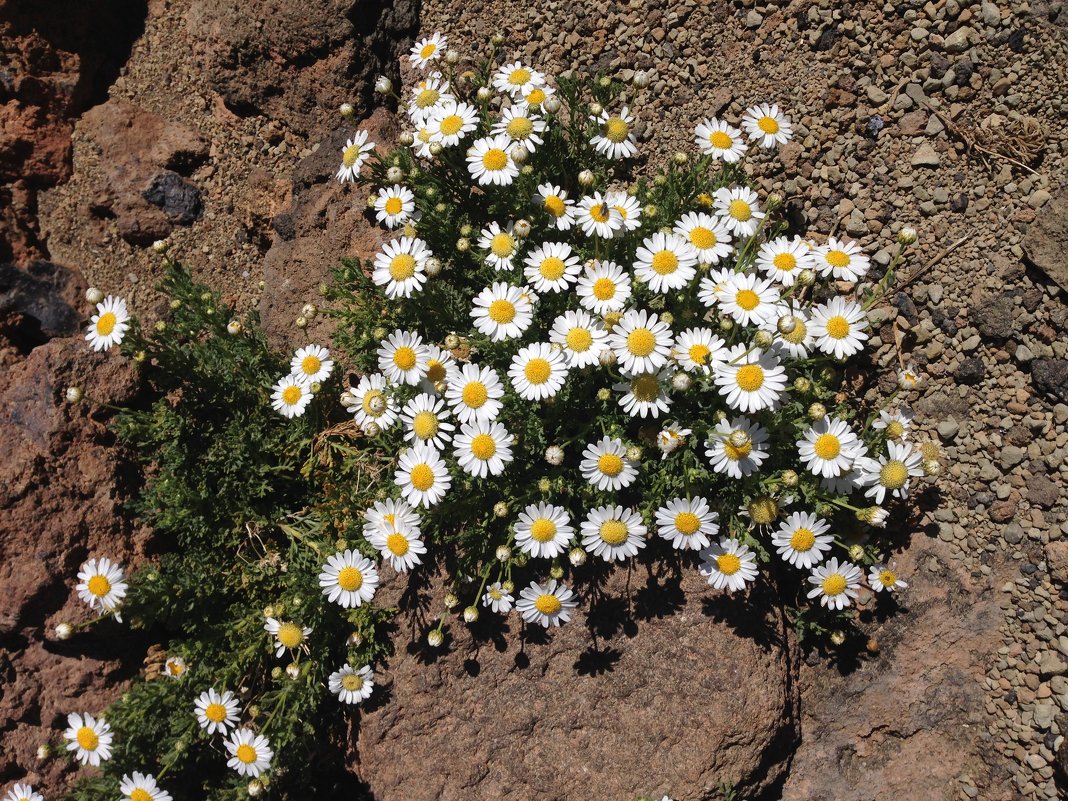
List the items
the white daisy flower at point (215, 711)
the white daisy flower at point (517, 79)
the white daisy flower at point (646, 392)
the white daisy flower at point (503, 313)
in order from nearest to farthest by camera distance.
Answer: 1. the white daisy flower at point (646, 392)
2. the white daisy flower at point (503, 313)
3. the white daisy flower at point (215, 711)
4. the white daisy flower at point (517, 79)

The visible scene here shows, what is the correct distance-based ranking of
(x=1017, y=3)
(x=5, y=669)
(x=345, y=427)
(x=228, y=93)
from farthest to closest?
(x=228, y=93)
(x=345, y=427)
(x=5, y=669)
(x=1017, y=3)

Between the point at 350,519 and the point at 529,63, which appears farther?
the point at 529,63

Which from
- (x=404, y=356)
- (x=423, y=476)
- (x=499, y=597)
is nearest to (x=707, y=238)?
(x=404, y=356)

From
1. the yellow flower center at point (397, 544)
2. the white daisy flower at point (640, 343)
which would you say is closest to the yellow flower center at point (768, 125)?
the white daisy flower at point (640, 343)

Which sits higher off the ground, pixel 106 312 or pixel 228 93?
pixel 228 93

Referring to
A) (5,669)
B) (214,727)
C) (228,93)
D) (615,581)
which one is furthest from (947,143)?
(5,669)

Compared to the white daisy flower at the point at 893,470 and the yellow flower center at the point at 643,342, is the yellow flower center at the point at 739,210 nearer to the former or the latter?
the yellow flower center at the point at 643,342

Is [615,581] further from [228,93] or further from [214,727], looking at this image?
[228,93]
